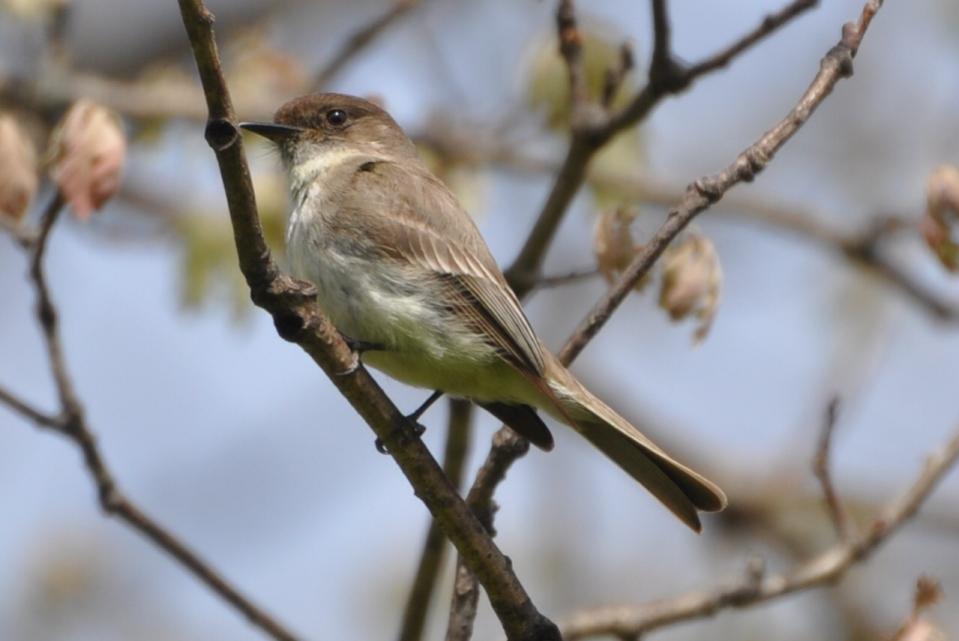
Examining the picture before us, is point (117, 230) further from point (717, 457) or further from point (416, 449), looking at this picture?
point (416, 449)

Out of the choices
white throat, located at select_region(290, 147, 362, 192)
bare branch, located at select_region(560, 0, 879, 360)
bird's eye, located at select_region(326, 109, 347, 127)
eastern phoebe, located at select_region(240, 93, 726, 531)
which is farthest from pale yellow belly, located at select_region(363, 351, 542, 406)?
bird's eye, located at select_region(326, 109, 347, 127)

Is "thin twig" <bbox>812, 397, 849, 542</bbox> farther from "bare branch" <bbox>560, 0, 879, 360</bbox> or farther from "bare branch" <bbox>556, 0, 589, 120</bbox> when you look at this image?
"bare branch" <bbox>556, 0, 589, 120</bbox>

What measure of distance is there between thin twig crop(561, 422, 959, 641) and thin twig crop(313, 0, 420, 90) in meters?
2.43

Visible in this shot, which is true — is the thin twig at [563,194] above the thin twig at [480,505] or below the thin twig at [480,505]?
above

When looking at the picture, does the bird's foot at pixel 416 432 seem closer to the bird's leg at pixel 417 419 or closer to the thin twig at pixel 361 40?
the bird's leg at pixel 417 419

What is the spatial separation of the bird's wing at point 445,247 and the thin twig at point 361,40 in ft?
3.30

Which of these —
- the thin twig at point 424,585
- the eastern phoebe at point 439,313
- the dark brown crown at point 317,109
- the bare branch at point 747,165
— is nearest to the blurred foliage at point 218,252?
the dark brown crown at point 317,109

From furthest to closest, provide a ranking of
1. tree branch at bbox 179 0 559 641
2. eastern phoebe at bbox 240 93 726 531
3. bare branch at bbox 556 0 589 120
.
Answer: bare branch at bbox 556 0 589 120 → eastern phoebe at bbox 240 93 726 531 → tree branch at bbox 179 0 559 641

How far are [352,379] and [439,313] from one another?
1.04 meters

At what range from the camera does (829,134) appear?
10539 mm

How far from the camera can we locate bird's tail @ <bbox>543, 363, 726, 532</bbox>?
3.90 meters

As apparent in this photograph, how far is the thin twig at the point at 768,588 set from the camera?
437 centimetres

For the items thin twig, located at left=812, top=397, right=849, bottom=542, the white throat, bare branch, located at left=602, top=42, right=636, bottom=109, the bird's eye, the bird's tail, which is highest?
bare branch, located at left=602, top=42, right=636, bottom=109

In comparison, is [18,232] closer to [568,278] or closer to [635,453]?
[568,278]
